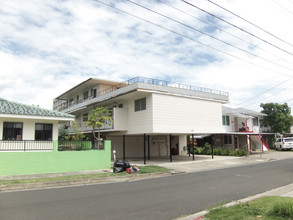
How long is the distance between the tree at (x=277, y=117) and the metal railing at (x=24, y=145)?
36324 millimetres

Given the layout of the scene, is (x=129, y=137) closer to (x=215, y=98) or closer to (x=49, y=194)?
(x=215, y=98)

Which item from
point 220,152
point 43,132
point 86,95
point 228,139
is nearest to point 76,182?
point 43,132

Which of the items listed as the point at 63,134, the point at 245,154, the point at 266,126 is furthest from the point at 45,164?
the point at 266,126

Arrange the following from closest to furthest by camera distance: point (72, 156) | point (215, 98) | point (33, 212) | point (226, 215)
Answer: point (226, 215) → point (33, 212) → point (72, 156) → point (215, 98)

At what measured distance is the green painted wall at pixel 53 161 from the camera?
15383 millimetres

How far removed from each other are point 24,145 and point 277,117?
125 ft

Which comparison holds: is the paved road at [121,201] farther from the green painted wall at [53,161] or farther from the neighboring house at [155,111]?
the neighboring house at [155,111]

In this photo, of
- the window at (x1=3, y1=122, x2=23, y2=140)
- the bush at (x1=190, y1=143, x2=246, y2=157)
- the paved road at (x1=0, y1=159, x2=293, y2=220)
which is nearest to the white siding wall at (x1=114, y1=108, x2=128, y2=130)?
the window at (x1=3, y1=122, x2=23, y2=140)

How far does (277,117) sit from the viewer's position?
42.0 m

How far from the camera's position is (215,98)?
26.9 m

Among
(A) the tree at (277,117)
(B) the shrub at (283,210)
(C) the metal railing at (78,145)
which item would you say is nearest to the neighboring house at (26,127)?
(C) the metal railing at (78,145)

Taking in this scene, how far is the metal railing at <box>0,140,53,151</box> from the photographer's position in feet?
54.4

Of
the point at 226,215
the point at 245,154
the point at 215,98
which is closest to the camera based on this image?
the point at 226,215

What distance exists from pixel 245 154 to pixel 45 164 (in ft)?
72.9
